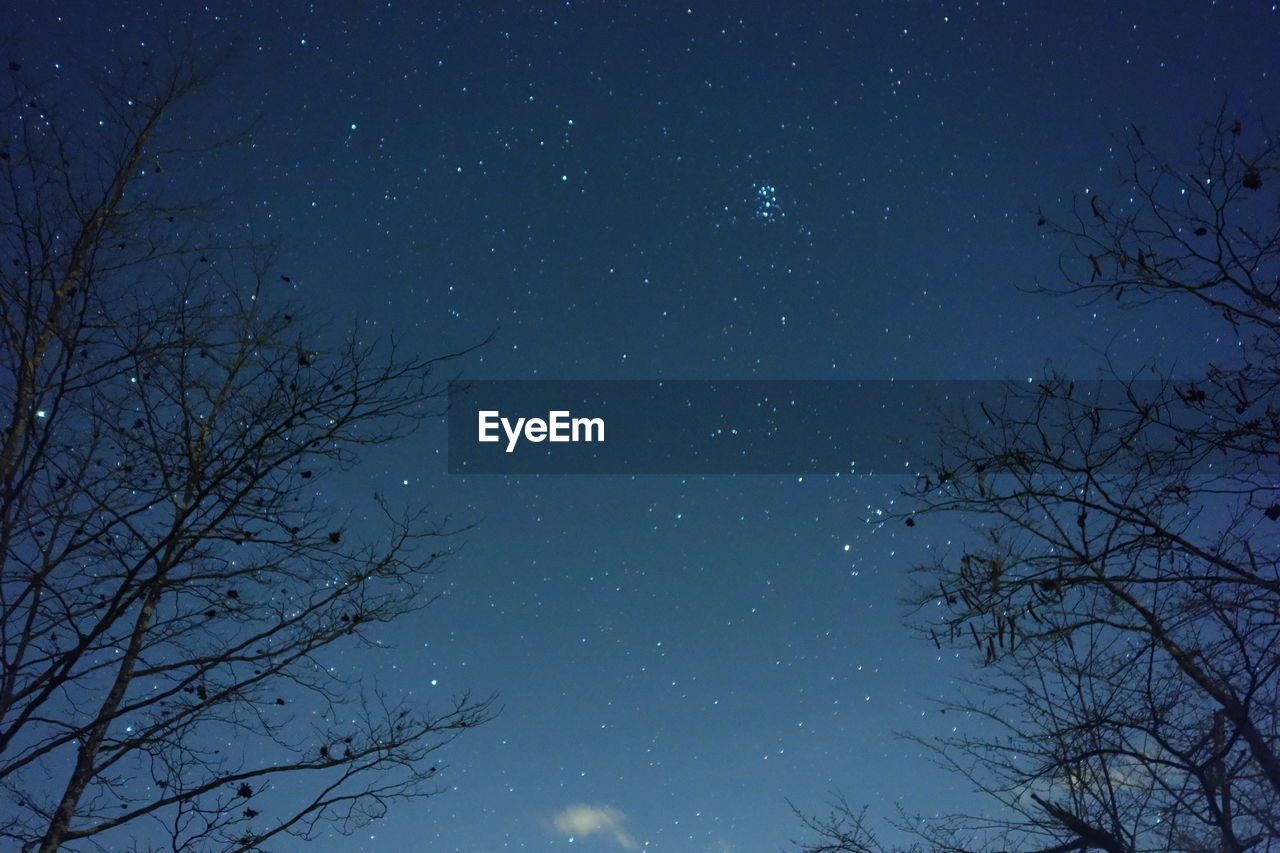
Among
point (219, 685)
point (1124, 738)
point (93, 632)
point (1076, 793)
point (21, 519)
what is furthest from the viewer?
point (1076, 793)

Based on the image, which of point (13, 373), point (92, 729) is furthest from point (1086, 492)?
point (13, 373)

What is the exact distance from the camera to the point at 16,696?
3852 millimetres

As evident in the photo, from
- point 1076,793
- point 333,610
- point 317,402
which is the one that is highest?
point 317,402

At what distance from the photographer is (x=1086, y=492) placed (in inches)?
169

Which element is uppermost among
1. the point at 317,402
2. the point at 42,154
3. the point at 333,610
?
the point at 42,154

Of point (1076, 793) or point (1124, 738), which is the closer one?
point (1124, 738)

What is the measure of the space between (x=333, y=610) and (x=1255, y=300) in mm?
5217

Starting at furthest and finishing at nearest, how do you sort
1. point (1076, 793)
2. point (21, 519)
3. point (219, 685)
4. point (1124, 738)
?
point (1076, 793)
point (1124, 738)
point (219, 685)
point (21, 519)

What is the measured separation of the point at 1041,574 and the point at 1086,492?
0.64 meters

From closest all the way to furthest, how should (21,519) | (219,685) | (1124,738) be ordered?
(21,519) < (219,685) < (1124,738)

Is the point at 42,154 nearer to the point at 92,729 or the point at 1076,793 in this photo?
the point at 92,729

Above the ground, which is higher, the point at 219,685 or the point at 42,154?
the point at 42,154

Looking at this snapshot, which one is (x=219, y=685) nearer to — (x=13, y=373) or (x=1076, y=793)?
(x=13, y=373)

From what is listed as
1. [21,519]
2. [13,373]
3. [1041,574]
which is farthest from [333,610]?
[1041,574]
